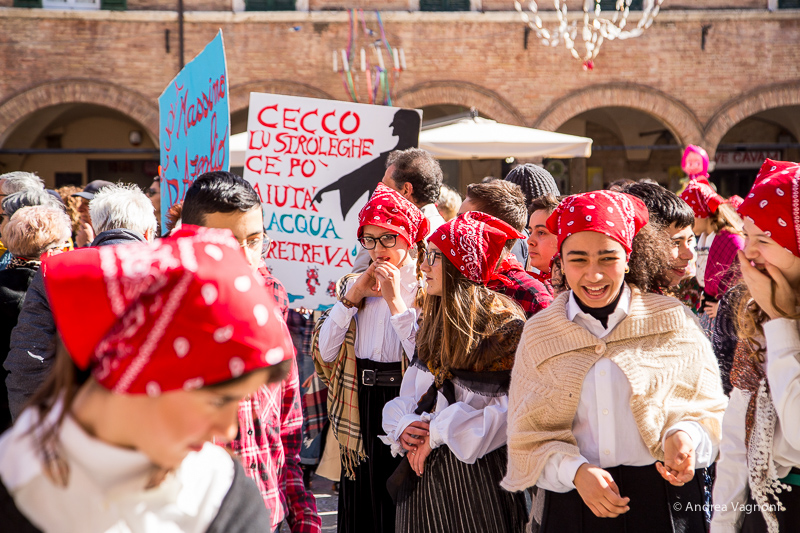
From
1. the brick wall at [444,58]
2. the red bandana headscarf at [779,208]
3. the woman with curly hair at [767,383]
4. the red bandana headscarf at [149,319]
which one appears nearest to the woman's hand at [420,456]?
the woman with curly hair at [767,383]

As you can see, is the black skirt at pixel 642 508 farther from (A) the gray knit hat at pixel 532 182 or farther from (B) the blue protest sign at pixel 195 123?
(A) the gray knit hat at pixel 532 182

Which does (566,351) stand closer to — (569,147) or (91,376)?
(91,376)

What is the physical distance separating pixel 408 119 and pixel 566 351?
2.83 metres

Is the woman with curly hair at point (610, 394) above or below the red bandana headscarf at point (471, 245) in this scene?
below

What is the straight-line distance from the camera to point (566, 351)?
232 centimetres

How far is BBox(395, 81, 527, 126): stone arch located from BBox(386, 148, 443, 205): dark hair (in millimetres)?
10255

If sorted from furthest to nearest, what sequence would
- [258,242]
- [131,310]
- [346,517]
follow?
1. [346,517]
2. [258,242]
3. [131,310]

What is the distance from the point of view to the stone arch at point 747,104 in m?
14.7

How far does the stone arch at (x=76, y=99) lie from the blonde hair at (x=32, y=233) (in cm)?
1098

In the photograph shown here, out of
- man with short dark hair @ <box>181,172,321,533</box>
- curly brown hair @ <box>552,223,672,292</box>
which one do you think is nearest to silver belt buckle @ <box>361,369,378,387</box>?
man with short dark hair @ <box>181,172,321,533</box>

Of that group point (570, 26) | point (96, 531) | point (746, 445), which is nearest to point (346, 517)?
point (746, 445)

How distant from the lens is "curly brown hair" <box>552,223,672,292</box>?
248 centimetres

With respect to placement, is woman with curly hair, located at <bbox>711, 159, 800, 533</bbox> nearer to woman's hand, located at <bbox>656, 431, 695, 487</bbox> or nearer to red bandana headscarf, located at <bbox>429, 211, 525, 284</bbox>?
woman's hand, located at <bbox>656, 431, 695, 487</bbox>

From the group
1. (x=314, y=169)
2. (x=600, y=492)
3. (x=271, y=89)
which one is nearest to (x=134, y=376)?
(x=600, y=492)
